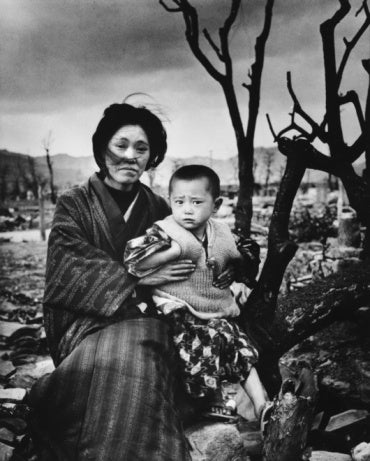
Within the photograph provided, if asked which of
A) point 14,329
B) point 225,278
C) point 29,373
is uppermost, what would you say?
point 225,278

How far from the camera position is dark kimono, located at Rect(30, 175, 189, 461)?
68.9 inches

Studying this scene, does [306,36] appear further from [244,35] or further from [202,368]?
[202,368]

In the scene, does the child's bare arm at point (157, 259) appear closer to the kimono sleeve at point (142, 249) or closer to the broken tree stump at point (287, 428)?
the kimono sleeve at point (142, 249)

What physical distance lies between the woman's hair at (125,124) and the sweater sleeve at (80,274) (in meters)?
0.33

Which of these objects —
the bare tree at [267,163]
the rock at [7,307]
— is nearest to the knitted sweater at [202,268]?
the rock at [7,307]

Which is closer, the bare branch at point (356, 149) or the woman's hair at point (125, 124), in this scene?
the woman's hair at point (125, 124)

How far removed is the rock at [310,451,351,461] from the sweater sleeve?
108cm

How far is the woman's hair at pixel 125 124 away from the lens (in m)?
2.21

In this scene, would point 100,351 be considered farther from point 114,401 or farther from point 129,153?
point 129,153

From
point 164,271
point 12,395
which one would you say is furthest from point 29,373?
point 164,271

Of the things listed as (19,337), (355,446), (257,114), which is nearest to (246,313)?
(355,446)

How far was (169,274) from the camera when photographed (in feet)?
6.63

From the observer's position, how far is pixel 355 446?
2123mm

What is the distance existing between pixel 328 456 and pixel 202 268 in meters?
1.00
